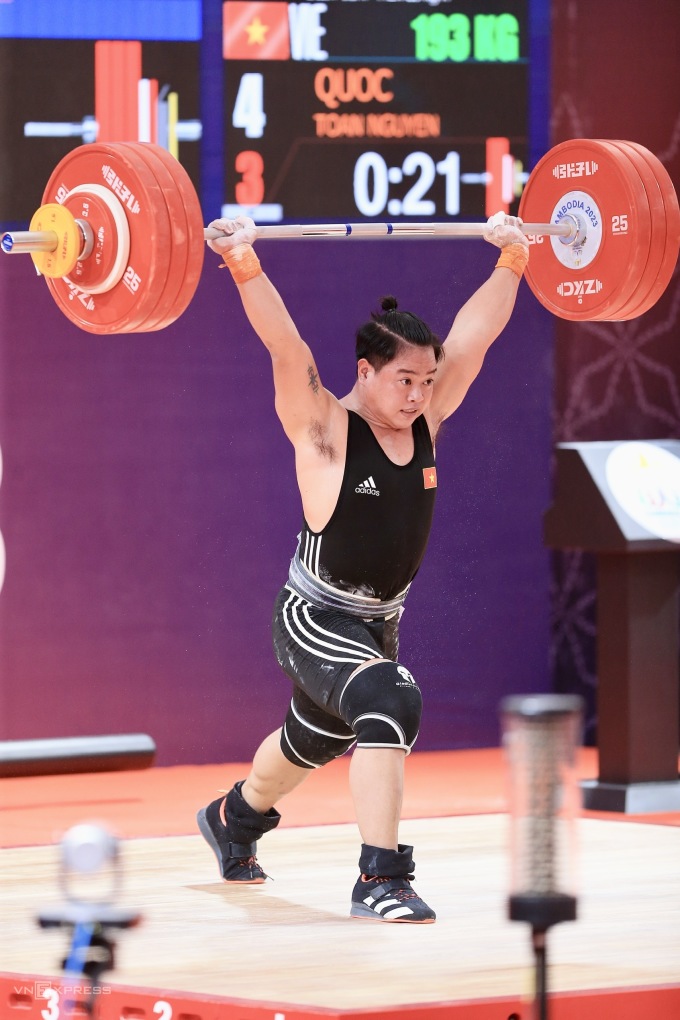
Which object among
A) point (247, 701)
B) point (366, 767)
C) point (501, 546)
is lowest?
point (366, 767)

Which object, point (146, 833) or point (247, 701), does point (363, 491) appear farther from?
point (247, 701)

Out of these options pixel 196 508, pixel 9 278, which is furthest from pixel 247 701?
pixel 9 278

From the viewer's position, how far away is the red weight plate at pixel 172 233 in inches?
166

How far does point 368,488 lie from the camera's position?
171 inches

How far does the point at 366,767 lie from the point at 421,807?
197cm

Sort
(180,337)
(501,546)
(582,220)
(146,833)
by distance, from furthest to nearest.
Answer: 1. (501,546)
2. (180,337)
3. (146,833)
4. (582,220)

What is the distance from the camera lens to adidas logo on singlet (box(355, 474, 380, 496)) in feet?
14.2

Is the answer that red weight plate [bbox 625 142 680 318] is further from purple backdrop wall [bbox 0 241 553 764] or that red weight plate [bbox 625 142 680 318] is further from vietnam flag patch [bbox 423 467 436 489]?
purple backdrop wall [bbox 0 241 553 764]

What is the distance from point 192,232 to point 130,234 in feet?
0.44

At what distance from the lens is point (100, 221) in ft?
14.2

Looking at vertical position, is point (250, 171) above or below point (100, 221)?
above

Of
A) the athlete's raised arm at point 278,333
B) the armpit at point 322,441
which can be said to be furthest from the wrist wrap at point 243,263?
the armpit at point 322,441

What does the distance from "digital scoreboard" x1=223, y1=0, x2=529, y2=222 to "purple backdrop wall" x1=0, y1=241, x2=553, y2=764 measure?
408mm

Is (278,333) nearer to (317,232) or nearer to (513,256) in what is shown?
(317,232)
